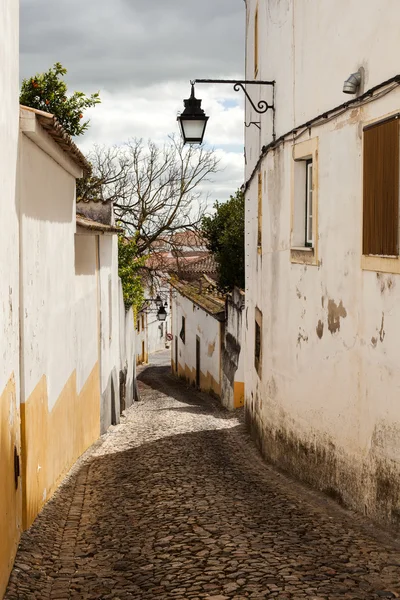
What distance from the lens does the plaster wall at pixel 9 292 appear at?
18.6 ft

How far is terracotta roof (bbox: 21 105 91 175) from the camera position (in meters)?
6.99

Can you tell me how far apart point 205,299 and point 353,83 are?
20.3 metres

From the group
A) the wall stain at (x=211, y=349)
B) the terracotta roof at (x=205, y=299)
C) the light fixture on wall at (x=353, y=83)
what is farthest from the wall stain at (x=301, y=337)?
the wall stain at (x=211, y=349)

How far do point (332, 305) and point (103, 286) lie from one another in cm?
826

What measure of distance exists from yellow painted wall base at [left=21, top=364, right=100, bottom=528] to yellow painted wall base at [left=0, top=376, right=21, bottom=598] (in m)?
0.48

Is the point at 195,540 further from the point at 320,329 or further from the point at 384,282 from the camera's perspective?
the point at 320,329

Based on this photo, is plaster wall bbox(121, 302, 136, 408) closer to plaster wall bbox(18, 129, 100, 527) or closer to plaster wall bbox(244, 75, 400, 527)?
plaster wall bbox(18, 129, 100, 527)

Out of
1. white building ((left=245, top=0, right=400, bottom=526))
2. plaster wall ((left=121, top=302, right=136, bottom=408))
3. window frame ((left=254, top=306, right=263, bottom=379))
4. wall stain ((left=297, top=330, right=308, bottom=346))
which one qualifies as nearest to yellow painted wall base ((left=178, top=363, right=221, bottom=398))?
plaster wall ((left=121, top=302, right=136, bottom=408))

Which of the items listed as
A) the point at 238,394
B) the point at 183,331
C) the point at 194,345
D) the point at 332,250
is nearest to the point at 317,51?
the point at 332,250

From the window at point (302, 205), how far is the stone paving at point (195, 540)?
8.90ft

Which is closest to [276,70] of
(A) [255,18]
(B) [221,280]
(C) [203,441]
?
(A) [255,18]

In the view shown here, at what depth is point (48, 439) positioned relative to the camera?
8.51 meters

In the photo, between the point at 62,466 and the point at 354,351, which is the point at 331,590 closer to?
the point at 354,351

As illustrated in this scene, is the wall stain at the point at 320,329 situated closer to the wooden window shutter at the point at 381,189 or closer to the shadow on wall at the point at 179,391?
the wooden window shutter at the point at 381,189
